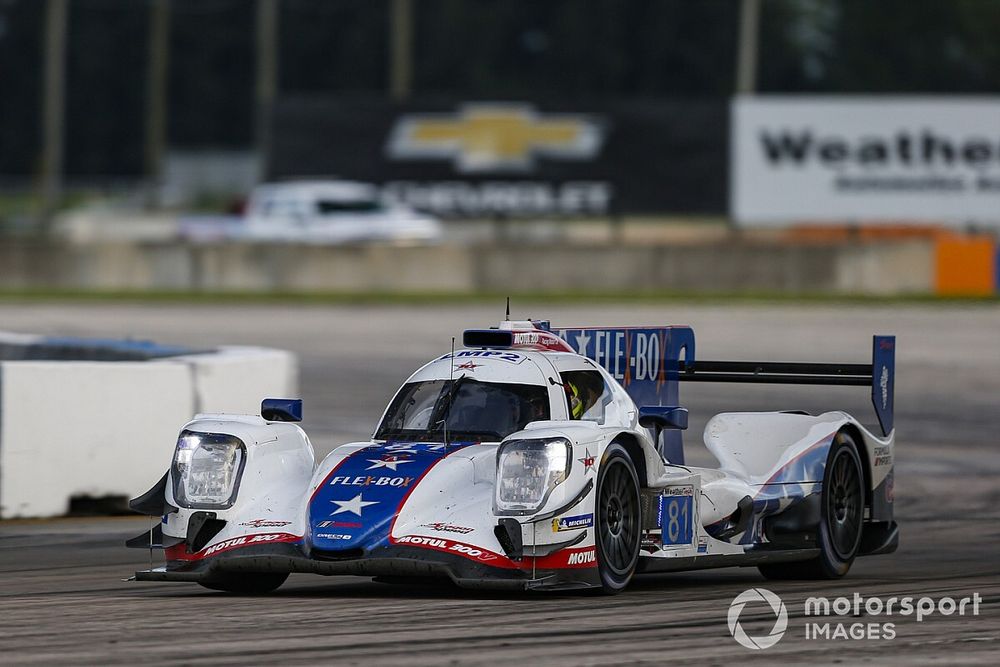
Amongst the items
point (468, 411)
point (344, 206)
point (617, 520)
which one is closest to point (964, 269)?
point (344, 206)

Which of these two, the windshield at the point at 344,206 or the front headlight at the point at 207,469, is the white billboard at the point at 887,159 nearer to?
the windshield at the point at 344,206

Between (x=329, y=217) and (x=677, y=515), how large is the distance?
3253 cm

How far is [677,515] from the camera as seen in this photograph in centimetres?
852

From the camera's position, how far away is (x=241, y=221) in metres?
45.7

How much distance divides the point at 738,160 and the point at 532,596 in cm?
3274

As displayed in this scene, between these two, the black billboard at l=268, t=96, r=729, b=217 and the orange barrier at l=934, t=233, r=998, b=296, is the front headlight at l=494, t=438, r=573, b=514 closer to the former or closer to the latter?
the orange barrier at l=934, t=233, r=998, b=296

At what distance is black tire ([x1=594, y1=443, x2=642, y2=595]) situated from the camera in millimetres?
7996

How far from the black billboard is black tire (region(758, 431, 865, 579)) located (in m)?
31.1

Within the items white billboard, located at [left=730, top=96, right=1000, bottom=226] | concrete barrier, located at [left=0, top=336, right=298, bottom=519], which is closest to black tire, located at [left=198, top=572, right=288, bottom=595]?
concrete barrier, located at [left=0, top=336, right=298, bottom=519]

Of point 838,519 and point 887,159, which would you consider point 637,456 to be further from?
point 887,159

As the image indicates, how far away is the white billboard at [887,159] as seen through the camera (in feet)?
128

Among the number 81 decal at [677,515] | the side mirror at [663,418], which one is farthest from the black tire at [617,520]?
the side mirror at [663,418]

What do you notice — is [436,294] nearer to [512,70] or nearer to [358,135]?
[358,135]

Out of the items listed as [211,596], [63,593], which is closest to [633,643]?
[211,596]
